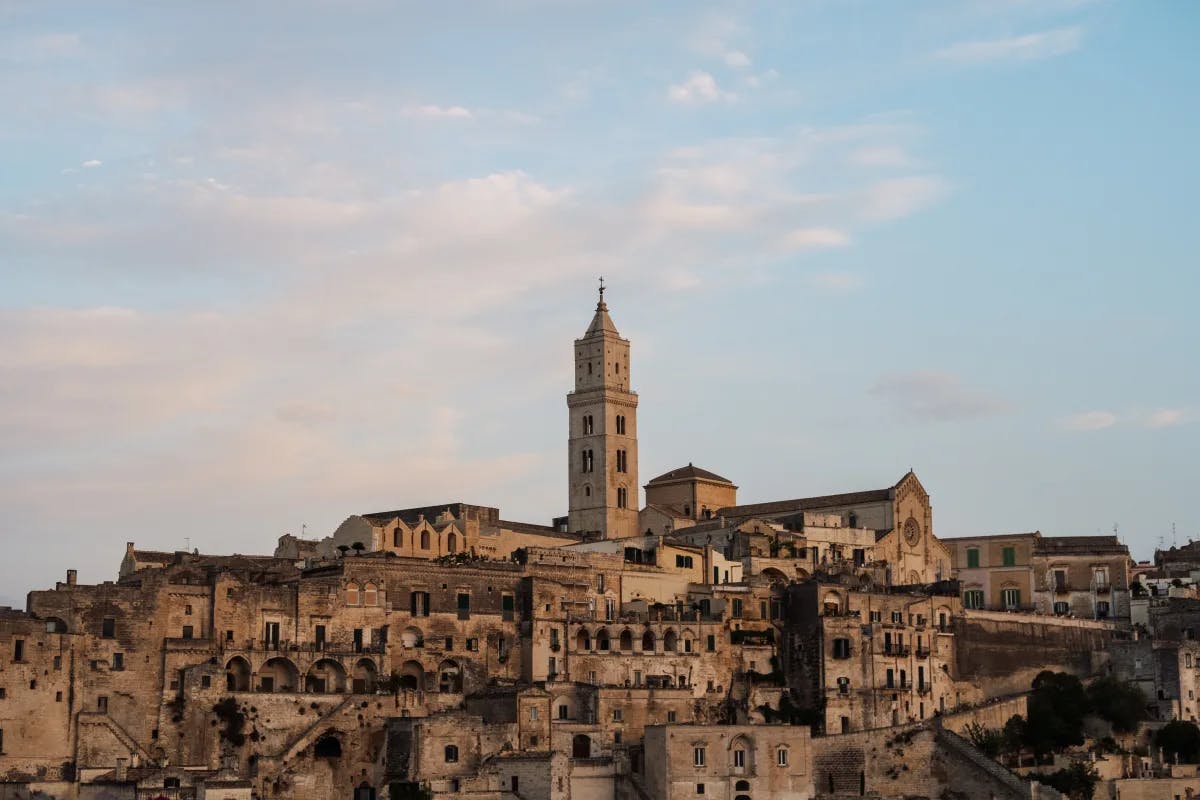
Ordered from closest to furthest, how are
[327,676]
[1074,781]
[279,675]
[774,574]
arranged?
[279,675], [327,676], [1074,781], [774,574]

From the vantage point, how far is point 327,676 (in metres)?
78.6

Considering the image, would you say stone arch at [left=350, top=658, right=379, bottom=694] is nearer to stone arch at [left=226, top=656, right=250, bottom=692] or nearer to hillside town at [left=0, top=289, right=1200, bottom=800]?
hillside town at [left=0, top=289, right=1200, bottom=800]

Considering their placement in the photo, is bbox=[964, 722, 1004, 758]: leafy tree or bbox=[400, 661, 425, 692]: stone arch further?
bbox=[964, 722, 1004, 758]: leafy tree

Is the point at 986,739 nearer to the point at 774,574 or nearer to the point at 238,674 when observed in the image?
the point at 774,574

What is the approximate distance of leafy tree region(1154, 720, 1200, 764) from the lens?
8331 centimetres

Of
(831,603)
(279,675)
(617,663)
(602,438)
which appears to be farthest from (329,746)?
(602,438)

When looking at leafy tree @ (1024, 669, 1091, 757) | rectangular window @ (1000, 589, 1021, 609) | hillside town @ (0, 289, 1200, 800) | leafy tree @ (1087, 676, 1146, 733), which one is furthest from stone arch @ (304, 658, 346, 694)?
rectangular window @ (1000, 589, 1021, 609)

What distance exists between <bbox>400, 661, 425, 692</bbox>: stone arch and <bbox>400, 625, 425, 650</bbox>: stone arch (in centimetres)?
72

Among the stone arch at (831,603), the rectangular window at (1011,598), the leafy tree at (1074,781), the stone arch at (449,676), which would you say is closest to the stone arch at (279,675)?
the stone arch at (449,676)

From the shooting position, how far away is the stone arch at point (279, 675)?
77.1 metres

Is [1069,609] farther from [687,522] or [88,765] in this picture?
[88,765]

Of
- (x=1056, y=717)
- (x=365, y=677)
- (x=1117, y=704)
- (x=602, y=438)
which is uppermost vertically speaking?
(x=602, y=438)

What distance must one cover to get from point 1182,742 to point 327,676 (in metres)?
34.6

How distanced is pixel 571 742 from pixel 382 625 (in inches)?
366
